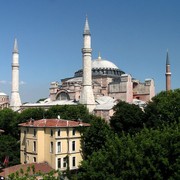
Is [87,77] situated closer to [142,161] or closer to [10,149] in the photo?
[10,149]

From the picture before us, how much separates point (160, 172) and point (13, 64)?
45.1m

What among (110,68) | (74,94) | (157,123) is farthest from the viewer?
(110,68)

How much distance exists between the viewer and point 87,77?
4703 cm

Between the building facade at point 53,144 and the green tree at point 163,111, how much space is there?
7.19 metres

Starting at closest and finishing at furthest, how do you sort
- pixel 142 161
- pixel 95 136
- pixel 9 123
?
1. pixel 142 161
2. pixel 95 136
3. pixel 9 123

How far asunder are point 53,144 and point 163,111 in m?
11.1

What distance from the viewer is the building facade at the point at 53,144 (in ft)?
104

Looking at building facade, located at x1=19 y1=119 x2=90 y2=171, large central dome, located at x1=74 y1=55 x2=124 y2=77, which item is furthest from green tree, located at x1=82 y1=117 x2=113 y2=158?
large central dome, located at x1=74 y1=55 x2=124 y2=77

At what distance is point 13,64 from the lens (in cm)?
5750

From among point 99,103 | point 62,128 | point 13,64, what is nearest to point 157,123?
point 62,128

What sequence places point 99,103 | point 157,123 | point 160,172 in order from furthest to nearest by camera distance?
1. point 99,103
2. point 157,123
3. point 160,172

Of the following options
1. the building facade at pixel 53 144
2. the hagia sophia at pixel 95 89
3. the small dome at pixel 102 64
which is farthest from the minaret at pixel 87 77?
the small dome at pixel 102 64

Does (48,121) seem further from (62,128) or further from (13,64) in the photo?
(13,64)

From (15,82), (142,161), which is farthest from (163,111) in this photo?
(15,82)
